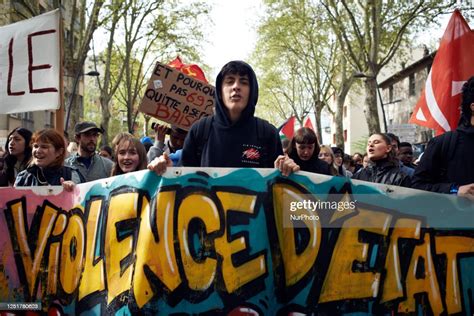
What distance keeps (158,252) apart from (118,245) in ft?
0.94

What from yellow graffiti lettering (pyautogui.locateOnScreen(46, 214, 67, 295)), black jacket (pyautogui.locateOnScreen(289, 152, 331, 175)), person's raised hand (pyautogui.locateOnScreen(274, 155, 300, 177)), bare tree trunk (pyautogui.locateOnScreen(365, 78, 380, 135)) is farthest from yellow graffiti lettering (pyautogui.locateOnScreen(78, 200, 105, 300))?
bare tree trunk (pyautogui.locateOnScreen(365, 78, 380, 135))

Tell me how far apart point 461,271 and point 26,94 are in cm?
450

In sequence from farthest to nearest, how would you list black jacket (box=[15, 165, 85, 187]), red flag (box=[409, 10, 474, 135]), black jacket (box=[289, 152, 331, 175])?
red flag (box=[409, 10, 474, 135]) → black jacket (box=[289, 152, 331, 175]) → black jacket (box=[15, 165, 85, 187])

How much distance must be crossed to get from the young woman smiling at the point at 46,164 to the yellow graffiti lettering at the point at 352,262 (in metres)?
1.99

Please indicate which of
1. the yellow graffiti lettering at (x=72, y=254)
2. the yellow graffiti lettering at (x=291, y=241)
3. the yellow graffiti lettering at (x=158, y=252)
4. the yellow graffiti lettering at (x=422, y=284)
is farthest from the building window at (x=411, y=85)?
the yellow graffiti lettering at (x=158, y=252)

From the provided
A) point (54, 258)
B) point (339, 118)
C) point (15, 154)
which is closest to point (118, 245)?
point (54, 258)

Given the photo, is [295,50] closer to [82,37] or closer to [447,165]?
[82,37]

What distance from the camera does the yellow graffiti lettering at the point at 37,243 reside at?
4.12 m

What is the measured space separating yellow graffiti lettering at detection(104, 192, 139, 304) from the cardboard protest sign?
13.5ft

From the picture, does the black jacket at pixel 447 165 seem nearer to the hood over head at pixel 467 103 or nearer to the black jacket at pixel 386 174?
the hood over head at pixel 467 103

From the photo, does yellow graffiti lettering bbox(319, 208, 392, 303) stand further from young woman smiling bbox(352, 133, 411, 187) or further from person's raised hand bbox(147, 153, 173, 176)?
young woman smiling bbox(352, 133, 411, 187)

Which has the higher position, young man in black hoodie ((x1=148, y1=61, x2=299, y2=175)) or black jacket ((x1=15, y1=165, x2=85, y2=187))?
young man in black hoodie ((x1=148, y1=61, x2=299, y2=175))

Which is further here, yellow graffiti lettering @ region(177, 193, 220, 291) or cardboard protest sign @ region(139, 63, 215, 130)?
cardboard protest sign @ region(139, 63, 215, 130)

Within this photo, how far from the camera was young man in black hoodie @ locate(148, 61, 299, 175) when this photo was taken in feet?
13.0
